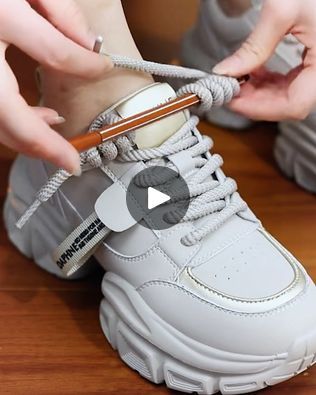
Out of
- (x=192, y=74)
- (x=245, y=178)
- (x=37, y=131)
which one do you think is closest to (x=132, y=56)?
(x=192, y=74)

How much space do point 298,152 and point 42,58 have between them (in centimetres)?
44

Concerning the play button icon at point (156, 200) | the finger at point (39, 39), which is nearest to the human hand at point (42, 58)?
the finger at point (39, 39)

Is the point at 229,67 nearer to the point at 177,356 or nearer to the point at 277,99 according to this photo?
the point at 277,99

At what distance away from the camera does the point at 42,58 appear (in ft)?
1.93

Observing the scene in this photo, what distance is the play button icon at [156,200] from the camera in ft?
2.23

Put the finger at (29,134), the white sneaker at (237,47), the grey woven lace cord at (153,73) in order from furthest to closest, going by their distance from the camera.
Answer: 1. the white sneaker at (237,47)
2. the grey woven lace cord at (153,73)
3. the finger at (29,134)

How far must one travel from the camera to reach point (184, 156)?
70 cm

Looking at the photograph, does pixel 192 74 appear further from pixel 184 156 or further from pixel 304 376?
pixel 304 376

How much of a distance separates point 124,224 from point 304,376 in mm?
211

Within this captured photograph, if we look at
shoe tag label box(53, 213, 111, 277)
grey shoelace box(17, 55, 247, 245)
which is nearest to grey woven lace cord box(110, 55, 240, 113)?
grey shoelace box(17, 55, 247, 245)

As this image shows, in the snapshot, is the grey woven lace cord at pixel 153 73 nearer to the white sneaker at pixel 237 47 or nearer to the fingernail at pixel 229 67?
the fingernail at pixel 229 67

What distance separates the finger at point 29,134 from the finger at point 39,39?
5cm

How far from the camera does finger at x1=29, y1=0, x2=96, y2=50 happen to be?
23.9 inches

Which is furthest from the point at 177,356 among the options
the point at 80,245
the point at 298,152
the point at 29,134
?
the point at 298,152
